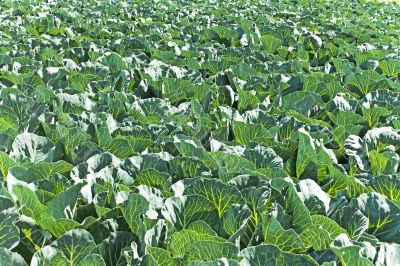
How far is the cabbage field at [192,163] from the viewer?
2432 mm

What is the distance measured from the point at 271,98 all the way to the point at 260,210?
2.50 meters

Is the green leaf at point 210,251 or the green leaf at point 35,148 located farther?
the green leaf at point 35,148

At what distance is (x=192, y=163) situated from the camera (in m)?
3.15

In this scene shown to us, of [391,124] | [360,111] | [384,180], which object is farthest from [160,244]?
[360,111]

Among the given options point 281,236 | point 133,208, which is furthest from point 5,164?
point 281,236

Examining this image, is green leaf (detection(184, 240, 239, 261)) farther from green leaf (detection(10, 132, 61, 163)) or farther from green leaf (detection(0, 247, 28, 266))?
green leaf (detection(10, 132, 61, 163))

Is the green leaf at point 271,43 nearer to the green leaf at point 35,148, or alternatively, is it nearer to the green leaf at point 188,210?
the green leaf at point 35,148

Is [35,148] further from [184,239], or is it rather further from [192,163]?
[184,239]

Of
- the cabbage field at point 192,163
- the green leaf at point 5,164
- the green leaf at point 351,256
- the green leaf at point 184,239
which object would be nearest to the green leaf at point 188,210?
the cabbage field at point 192,163

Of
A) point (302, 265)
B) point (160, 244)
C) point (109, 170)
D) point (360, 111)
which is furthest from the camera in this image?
point (360, 111)

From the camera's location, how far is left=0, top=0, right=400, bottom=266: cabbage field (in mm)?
2432

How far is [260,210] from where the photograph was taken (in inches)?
110

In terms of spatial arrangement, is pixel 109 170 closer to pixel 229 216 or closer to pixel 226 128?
pixel 229 216

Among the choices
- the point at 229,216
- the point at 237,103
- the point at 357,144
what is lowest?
the point at 237,103
